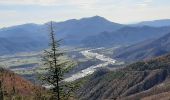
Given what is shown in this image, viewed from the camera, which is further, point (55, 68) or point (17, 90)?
point (17, 90)

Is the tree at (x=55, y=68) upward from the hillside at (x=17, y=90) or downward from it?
upward

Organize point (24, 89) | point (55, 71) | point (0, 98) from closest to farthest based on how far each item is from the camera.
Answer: point (55, 71), point (0, 98), point (24, 89)

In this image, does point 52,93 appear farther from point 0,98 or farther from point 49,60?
point 0,98

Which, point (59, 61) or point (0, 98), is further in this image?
point (0, 98)

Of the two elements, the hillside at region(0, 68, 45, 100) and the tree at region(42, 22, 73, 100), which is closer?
the tree at region(42, 22, 73, 100)

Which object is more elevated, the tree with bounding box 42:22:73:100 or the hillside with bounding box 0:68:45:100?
the tree with bounding box 42:22:73:100

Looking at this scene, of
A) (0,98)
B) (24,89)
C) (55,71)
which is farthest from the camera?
(24,89)

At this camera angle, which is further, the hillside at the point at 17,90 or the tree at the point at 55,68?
the hillside at the point at 17,90

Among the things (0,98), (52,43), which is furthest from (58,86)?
(0,98)
